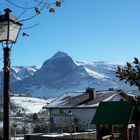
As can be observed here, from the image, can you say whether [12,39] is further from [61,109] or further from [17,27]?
[61,109]

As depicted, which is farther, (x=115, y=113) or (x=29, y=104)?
(x=29, y=104)

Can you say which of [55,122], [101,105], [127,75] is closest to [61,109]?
[55,122]

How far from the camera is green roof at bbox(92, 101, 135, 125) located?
16859 mm

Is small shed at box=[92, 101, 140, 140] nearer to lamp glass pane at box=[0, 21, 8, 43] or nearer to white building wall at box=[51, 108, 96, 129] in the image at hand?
lamp glass pane at box=[0, 21, 8, 43]

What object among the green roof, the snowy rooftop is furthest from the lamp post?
the snowy rooftop

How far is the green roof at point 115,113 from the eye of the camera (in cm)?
1686

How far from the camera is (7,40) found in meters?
7.72

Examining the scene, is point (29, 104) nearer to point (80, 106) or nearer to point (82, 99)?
point (82, 99)

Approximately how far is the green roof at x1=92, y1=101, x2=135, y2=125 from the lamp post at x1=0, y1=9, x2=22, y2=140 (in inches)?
370

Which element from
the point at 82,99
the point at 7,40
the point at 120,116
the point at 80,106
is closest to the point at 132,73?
the point at 7,40

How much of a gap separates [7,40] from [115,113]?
10.6 m

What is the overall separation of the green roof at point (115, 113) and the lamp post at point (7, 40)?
940 centimetres

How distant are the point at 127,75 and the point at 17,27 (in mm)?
3393

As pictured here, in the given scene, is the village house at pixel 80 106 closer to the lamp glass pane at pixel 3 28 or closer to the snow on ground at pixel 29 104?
the lamp glass pane at pixel 3 28
